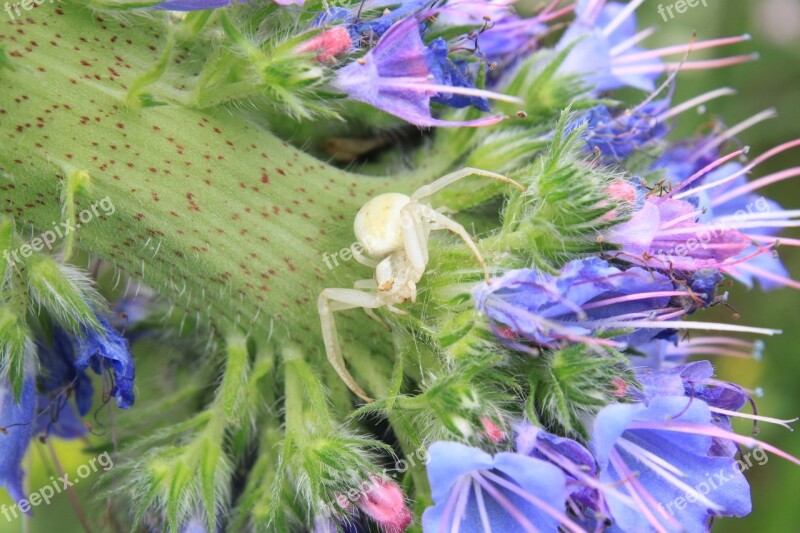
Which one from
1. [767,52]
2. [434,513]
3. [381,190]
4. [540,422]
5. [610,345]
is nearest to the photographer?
[434,513]

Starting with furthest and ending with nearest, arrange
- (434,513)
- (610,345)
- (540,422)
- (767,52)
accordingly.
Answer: (767,52), (540,422), (610,345), (434,513)

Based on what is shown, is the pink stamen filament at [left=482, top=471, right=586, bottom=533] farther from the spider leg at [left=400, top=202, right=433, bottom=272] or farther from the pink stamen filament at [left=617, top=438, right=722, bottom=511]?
the spider leg at [left=400, top=202, right=433, bottom=272]

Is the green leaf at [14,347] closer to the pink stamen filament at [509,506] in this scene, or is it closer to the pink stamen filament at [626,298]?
the pink stamen filament at [509,506]

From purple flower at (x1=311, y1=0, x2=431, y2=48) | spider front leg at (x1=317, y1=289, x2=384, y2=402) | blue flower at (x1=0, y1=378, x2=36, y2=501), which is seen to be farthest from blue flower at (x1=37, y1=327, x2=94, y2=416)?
purple flower at (x1=311, y1=0, x2=431, y2=48)

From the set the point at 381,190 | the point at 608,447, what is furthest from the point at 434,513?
the point at 381,190

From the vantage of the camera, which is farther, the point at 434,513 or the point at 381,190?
the point at 381,190

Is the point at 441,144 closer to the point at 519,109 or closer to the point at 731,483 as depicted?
the point at 519,109

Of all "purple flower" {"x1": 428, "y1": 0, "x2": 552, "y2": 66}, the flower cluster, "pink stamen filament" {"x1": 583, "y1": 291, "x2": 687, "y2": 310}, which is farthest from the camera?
"purple flower" {"x1": 428, "y1": 0, "x2": 552, "y2": 66}

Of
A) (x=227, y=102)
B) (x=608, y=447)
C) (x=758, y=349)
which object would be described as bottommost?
(x=758, y=349)
